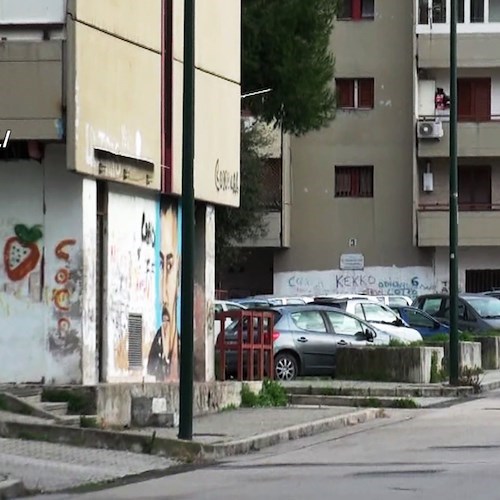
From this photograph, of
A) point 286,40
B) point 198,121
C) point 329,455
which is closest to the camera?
point 329,455

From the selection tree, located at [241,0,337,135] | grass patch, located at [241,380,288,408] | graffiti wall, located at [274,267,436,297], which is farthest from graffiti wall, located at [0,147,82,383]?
graffiti wall, located at [274,267,436,297]

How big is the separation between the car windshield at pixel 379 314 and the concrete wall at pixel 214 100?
9811 millimetres

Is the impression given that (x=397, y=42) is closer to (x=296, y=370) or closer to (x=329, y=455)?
(x=296, y=370)

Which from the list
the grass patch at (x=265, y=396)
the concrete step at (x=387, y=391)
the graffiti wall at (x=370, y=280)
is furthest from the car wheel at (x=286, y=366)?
the graffiti wall at (x=370, y=280)

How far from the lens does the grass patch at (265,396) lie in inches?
847

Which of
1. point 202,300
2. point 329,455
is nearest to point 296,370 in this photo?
point 202,300

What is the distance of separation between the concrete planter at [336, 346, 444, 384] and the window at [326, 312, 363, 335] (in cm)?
124

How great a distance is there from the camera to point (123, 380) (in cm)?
1853

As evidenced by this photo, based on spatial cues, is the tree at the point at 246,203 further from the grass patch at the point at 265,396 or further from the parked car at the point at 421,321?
the grass patch at the point at 265,396

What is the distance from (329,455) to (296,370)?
11422mm

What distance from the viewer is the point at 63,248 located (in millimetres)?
17359

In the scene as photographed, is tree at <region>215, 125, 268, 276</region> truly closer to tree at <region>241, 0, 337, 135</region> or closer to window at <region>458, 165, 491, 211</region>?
tree at <region>241, 0, 337, 135</region>

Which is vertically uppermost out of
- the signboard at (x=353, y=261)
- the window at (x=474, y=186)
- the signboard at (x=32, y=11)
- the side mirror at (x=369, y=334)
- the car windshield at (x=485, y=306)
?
the window at (x=474, y=186)

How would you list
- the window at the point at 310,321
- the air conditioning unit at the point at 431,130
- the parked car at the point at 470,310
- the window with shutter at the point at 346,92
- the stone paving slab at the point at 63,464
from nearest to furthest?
1. the stone paving slab at the point at 63,464
2. the window at the point at 310,321
3. the parked car at the point at 470,310
4. the air conditioning unit at the point at 431,130
5. the window with shutter at the point at 346,92
